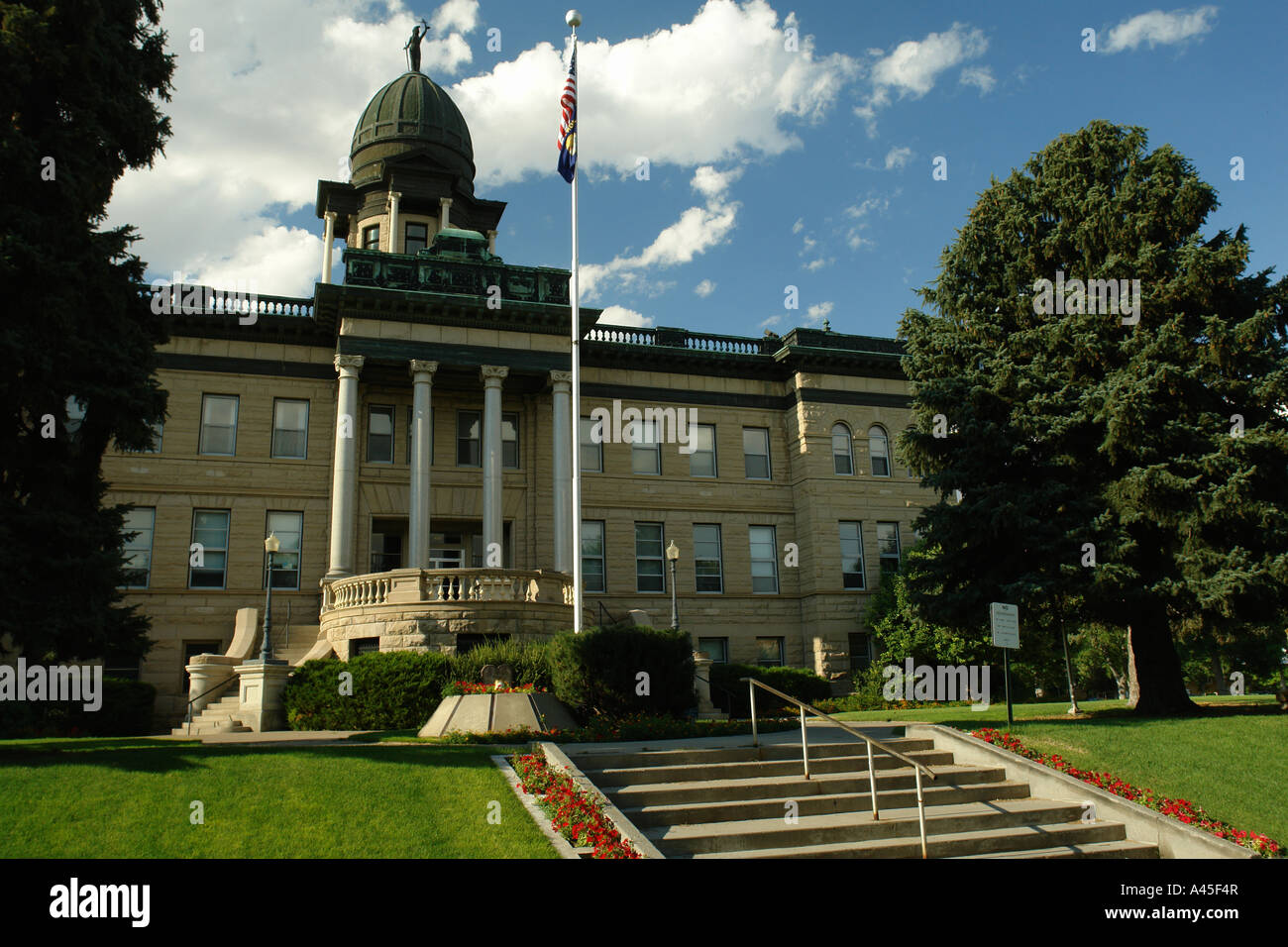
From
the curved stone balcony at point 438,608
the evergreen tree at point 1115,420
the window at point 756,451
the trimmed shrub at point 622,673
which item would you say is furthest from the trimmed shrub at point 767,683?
the window at point 756,451

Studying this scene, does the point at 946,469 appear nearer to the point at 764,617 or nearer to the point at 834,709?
the point at 834,709

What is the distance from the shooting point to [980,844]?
423 inches

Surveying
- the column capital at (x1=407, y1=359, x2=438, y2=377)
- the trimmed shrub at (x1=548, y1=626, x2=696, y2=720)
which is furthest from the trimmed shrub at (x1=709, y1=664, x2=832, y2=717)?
the column capital at (x1=407, y1=359, x2=438, y2=377)

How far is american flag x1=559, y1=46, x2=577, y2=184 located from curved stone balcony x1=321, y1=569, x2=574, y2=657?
10.7 metres

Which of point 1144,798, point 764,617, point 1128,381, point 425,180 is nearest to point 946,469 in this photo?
point 1128,381

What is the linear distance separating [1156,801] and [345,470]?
23.3m

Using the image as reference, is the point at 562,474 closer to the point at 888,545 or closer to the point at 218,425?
the point at 218,425

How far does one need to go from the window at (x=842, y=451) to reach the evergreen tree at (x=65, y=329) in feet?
82.0

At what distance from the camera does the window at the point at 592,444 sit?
3378 centimetres

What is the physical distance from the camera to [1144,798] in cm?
1214

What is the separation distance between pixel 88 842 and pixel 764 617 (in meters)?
27.3

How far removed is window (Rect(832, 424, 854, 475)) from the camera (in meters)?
35.3

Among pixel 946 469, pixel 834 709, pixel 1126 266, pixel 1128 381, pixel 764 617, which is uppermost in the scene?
pixel 1126 266
